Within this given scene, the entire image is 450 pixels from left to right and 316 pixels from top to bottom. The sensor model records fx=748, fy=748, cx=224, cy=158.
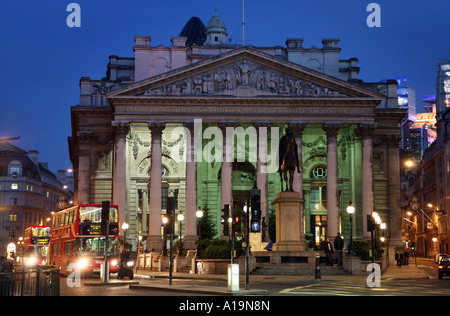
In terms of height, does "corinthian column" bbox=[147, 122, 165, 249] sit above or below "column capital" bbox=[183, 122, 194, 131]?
below

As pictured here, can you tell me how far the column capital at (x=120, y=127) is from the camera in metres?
71.5

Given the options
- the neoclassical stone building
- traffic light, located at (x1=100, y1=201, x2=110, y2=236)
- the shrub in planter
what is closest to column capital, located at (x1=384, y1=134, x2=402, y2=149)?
the neoclassical stone building

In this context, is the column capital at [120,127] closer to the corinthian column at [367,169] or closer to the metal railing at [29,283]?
the corinthian column at [367,169]

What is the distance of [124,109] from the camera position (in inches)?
2837

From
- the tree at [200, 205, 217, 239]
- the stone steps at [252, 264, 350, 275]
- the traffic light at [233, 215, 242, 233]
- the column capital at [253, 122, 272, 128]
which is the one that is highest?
the column capital at [253, 122, 272, 128]

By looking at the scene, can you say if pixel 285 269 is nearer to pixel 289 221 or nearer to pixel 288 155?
pixel 289 221

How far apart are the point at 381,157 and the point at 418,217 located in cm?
6481

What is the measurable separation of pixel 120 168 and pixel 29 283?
49.6 metres

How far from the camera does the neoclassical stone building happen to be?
2822 inches

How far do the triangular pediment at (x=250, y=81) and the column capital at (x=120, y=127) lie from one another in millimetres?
2953

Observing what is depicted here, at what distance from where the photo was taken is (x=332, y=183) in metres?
71.8

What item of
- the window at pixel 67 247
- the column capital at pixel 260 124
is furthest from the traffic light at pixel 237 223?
the column capital at pixel 260 124

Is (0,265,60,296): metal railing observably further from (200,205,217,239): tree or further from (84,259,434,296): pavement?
(200,205,217,239): tree
